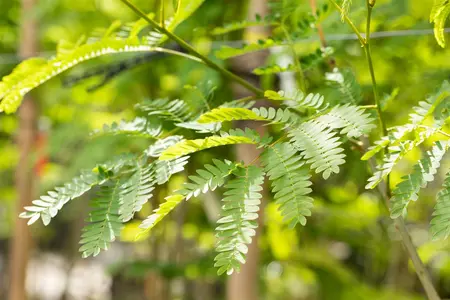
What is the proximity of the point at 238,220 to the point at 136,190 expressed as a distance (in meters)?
0.17

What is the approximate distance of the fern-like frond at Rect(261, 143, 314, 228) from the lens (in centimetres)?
67

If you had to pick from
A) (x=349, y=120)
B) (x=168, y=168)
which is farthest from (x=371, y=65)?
(x=168, y=168)

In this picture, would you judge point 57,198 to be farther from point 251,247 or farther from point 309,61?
point 251,247

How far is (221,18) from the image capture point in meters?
2.06

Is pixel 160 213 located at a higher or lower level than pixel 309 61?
lower

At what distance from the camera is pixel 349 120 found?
2.36ft

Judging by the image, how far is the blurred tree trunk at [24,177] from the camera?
2.22 m

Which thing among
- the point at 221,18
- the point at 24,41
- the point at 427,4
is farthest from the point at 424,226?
the point at 24,41

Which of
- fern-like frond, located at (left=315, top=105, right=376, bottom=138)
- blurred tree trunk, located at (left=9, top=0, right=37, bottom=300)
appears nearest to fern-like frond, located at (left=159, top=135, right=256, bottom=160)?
fern-like frond, located at (left=315, top=105, right=376, bottom=138)

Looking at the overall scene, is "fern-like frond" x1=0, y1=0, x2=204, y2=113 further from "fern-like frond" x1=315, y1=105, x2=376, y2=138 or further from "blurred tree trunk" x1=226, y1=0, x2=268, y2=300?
"blurred tree trunk" x1=226, y1=0, x2=268, y2=300

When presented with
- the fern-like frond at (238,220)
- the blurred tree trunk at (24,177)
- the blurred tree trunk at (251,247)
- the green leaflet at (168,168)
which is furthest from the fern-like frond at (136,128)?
the blurred tree trunk at (24,177)

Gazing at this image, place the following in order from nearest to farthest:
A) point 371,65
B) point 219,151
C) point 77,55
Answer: point 371,65, point 77,55, point 219,151

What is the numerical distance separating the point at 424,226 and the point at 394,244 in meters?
0.47

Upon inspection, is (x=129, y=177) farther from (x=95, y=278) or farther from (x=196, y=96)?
(x=95, y=278)
